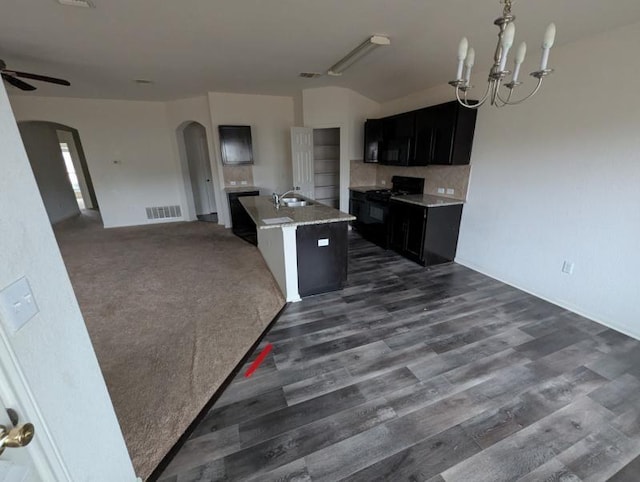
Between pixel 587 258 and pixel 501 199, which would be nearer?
pixel 587 258

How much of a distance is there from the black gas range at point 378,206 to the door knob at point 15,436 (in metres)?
4.34

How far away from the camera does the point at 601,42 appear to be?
7.86 ft

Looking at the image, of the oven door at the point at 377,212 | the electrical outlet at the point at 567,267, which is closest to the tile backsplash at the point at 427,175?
the oven door at the point at 377,212

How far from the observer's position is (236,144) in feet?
18.0

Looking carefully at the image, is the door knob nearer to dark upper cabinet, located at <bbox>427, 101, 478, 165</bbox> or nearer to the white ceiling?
the white ceiling

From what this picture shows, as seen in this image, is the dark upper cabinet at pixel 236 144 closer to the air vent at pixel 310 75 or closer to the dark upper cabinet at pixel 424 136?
the air vent at pixel 310 75

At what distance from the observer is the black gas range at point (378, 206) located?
459 centimetres

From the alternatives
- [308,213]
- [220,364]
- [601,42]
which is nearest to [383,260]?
[308,213]

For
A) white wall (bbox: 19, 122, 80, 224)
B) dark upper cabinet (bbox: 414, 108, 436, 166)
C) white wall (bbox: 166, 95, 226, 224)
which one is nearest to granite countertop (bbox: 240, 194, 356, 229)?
dark upper cabinet (bbox: 414, 108, 436, 166)

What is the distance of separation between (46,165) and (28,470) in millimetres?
9011

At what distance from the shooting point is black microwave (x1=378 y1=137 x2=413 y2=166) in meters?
4.30

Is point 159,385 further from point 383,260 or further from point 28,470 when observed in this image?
point 383,260

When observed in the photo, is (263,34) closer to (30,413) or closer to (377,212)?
(377,212)

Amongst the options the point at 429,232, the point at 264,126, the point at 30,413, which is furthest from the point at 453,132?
the point at 30,413
